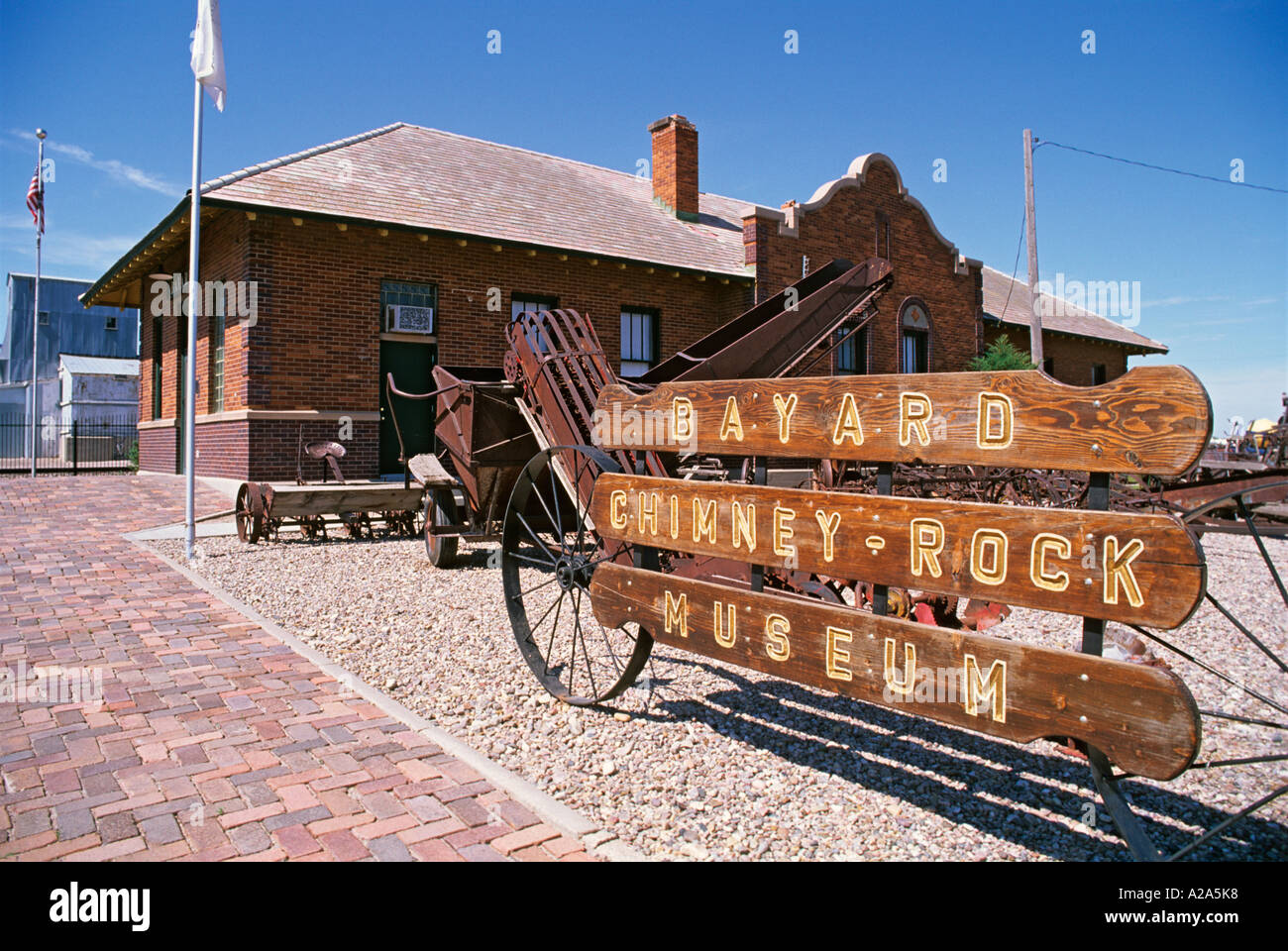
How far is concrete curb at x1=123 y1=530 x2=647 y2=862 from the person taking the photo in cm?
289

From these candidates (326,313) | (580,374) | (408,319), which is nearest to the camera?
(580,374)

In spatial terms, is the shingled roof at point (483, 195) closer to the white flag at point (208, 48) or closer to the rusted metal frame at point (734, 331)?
the white flag at point (208, 48)

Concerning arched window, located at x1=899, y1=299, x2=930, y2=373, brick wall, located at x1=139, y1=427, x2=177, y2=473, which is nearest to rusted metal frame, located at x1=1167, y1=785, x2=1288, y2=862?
brick wall, located at x1=139, y1=427, x2=177, y2=473

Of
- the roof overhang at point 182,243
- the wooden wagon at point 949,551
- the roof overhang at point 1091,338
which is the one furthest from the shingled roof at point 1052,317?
the wooden wagon at point 949,551

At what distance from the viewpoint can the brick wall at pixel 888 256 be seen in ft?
58.7

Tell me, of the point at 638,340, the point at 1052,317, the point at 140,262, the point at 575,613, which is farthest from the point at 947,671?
the point at 1052,317

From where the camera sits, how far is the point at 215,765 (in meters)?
3.48

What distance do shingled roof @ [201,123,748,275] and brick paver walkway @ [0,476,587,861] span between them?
8.76m

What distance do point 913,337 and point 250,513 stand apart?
1737 cm

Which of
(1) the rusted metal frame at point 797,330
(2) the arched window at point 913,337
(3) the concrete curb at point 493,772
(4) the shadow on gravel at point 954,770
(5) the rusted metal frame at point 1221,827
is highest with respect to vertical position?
(2) the arched window at point 913,337

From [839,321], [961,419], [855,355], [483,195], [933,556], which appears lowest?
[933,556]

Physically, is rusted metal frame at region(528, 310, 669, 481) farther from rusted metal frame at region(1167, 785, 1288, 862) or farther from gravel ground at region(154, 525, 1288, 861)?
rusted metal frame at region(1167, 785, 1288, 862)

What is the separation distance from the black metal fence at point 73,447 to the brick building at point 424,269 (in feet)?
18.0

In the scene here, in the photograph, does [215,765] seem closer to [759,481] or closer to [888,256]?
[759,481]
